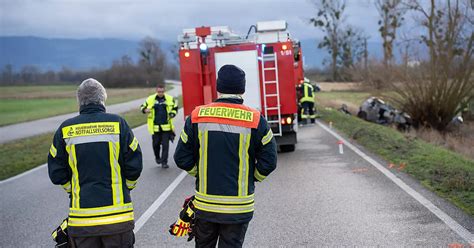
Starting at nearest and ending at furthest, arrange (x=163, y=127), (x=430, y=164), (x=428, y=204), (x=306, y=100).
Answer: (x=428, y=204) < (x=430, y=164) < (x=163, y=127) < (x=306, y=100)

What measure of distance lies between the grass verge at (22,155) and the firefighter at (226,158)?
935cm

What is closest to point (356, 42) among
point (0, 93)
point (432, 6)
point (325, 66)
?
point (325, 66)

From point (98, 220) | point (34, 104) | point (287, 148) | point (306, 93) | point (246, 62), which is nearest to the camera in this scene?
point (98, 220)

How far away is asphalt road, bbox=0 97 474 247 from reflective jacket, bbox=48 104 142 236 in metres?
2.25

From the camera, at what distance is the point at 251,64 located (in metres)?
12.8

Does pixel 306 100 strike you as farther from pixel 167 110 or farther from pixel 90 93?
pixel 90 93

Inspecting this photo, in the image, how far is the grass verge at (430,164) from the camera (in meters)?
8.41

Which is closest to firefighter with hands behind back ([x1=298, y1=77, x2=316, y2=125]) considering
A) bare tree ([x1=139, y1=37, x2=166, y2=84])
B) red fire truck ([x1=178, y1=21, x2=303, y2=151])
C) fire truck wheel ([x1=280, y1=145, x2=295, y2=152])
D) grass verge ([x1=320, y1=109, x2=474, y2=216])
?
grass verge ([x1=320, y1=109, x2=474, y2=216])

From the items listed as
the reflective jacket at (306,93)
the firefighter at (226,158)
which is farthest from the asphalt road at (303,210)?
the reflective jacket at (306,93)

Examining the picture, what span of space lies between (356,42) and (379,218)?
85.4m

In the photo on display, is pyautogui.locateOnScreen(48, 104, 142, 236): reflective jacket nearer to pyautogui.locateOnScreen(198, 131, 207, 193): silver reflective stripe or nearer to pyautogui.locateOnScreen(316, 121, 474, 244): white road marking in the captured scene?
pyautogui.locateOnScreen(198, 131, 207, 193): silver reflective stripe

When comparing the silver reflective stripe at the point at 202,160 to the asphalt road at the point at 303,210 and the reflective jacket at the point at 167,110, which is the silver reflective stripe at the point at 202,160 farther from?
the reflective jacket at the point at 167,110

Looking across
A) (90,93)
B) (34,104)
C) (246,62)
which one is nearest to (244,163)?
(90,93)

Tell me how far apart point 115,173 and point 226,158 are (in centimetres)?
78
